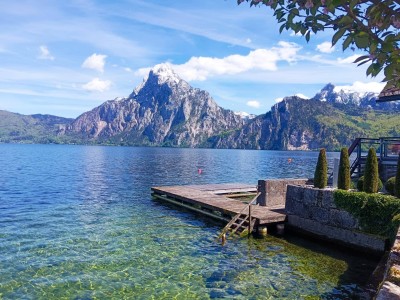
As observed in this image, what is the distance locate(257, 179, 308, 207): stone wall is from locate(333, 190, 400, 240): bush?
7847 millimetres

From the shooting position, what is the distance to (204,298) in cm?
1359

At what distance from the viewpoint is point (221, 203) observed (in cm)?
2902

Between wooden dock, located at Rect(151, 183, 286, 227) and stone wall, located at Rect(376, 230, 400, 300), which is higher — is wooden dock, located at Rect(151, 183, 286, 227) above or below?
below

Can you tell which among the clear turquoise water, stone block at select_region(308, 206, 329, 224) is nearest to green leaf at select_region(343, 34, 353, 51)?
the clear turquoise water

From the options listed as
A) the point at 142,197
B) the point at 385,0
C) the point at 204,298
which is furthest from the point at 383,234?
the point at 142,197

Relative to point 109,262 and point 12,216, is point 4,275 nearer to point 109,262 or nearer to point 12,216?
point 109,262

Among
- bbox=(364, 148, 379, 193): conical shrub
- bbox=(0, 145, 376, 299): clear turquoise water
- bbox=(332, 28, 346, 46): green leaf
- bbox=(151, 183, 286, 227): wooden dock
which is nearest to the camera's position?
bbox=(332, 28, 346, 46): green leaf

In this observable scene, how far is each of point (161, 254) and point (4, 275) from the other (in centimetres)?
742

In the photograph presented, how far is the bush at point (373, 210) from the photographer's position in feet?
59.0

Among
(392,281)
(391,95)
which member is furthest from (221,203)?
(392,281)

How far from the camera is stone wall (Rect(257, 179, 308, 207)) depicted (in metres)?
28.0

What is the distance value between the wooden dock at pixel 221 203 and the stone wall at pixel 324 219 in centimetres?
116

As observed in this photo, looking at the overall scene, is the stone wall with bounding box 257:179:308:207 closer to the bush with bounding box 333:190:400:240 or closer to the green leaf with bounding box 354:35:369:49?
Result: the bush with bounding box 333:190:400:240

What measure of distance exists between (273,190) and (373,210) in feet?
33.0
